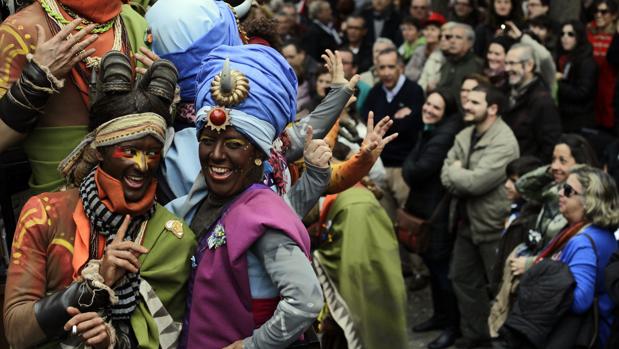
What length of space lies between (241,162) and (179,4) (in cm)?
92

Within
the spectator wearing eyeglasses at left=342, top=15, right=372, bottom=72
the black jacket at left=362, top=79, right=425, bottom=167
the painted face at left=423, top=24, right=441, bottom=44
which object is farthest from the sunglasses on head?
the spectator wearing eyeglasses at left=342, top=15, right=372, bottom=72

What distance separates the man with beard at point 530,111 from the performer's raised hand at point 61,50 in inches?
199

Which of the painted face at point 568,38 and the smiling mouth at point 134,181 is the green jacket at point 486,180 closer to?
the painted face at point 568,38

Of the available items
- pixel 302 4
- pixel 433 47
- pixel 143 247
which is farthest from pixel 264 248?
pixel 302 4

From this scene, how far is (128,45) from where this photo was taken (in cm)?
458

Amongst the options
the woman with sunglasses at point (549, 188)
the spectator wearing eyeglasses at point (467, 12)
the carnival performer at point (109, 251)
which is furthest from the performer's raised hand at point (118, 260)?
the spectator wearing eyeglasses at point (467, 12)

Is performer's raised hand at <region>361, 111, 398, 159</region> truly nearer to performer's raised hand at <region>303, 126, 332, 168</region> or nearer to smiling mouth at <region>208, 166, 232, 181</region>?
performer's raised hand at <region>303, 126, 332, 168</region>

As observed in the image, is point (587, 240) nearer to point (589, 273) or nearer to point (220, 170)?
point (589, 273)

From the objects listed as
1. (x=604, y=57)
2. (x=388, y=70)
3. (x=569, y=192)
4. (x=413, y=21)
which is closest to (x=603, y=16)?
(x=604, y=57)

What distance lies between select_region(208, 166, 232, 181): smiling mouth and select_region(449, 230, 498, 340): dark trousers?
185 inches

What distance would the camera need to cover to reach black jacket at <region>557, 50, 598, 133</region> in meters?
10.2

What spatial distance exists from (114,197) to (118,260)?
0.86ft

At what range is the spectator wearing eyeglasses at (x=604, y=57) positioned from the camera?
10.4 m

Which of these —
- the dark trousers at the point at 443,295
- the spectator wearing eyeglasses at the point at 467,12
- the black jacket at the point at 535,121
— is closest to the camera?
the black jacket at the point at 535,121
